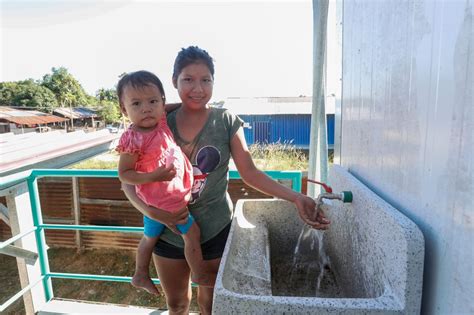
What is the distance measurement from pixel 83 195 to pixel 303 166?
18.2ft

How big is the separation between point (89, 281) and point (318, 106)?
23.8 ft

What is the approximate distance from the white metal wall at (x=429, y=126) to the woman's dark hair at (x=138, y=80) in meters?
0.91

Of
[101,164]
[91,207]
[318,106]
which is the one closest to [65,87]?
[101,164]

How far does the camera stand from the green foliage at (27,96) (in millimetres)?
40531

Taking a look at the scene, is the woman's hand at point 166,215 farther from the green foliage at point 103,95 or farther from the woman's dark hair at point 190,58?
the green foliage at point 103,95

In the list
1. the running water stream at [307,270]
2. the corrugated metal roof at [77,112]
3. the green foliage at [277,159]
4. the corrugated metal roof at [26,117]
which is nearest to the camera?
the running water stream at [307,270]

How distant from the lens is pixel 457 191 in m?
0.73

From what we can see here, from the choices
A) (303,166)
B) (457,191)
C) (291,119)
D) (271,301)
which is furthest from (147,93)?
(291,119)

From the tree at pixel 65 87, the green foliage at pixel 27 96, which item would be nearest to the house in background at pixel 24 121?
the green foliage at pixel 27 96

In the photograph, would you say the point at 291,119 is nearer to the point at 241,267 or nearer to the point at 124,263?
the point at 124,263

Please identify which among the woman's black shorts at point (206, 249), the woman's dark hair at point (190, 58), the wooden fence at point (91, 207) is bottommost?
the wooden fence at point (91, 207)

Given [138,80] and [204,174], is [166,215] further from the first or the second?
[138,80]

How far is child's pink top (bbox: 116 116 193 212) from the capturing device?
51.7 inches

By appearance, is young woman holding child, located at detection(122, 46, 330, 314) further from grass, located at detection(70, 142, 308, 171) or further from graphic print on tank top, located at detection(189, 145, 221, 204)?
grass, located at detection(70, 142, 308, 171)
